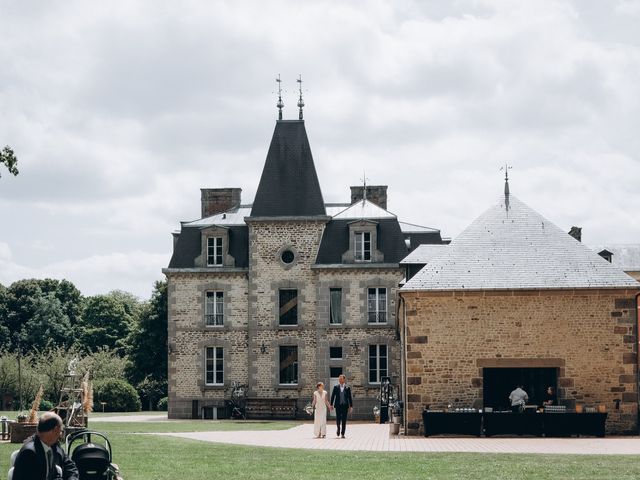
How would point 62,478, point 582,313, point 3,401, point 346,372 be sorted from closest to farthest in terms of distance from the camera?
point 62,478 < point 582,313 < point 346,372 < point 3,401

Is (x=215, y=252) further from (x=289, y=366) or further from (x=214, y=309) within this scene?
(x=289, y=366)

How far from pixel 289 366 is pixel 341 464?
24689 mm

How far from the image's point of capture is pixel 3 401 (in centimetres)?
5122

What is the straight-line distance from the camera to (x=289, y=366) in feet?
135

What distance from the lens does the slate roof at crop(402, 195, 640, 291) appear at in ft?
81.0

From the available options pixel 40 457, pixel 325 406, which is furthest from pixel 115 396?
pixel 40 457

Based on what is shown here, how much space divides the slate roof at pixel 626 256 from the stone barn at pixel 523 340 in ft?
98.5

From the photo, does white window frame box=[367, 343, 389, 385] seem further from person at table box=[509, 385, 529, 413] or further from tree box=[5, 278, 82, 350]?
tree box=[5, 278, 82, 350]

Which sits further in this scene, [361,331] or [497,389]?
[361,331]

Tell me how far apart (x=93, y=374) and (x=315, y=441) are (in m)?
34.3

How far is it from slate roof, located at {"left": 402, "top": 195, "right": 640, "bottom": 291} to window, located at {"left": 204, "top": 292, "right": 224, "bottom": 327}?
17.0m

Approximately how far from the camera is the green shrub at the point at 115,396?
46.3 metres

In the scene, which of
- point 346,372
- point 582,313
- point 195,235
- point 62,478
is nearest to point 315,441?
point 582,313

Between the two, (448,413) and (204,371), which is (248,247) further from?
(448,413)
